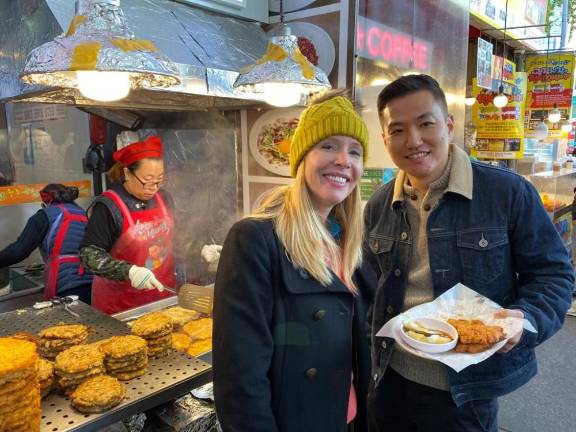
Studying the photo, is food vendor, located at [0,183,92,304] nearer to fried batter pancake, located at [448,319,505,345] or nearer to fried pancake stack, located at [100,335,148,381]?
fried pancake stack, located at [100,335,148,381]

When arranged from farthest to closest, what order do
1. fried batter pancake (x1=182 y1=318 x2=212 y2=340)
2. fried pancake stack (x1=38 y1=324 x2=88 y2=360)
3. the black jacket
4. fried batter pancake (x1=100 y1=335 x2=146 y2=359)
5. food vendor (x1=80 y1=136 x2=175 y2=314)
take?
food vendor (x1=80 y1=136 x2=175 y2=314) → fried batter pancake (x1=182 y1=318 x2=212 y2=340) → fried pancake stack (x1=38 y1=324 x2=88 y2=360) → fried batter pancake (x1=100 y1=335 x2=146 y2=359) → the black jacket

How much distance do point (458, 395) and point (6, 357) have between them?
1564mm

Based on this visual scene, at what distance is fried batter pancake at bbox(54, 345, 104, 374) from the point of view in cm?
151

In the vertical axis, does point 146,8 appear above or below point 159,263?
above

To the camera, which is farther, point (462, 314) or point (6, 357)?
point (462, 314)

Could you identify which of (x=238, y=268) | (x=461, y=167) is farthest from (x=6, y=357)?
(x=461, y=167)

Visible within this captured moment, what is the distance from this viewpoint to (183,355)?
1.85 meters

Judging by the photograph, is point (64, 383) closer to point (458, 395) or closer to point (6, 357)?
point (6, 357)

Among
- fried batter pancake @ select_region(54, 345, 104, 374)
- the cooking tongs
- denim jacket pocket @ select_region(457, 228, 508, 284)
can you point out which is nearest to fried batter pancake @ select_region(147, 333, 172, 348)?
fried batter pancake @ select_region(54, 345, 104, 374)

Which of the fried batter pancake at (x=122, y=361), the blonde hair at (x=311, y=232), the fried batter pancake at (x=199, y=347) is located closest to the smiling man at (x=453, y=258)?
the blonde hair at (x=311, y=232)

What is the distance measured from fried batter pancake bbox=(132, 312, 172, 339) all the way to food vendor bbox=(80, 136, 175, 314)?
0.87 meters

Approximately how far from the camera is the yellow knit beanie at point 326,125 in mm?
1473

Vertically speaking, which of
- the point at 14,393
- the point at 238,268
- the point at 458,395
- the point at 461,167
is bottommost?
the point at 458,395

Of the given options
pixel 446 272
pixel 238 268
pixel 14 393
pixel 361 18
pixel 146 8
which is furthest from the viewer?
pixel 361 18
